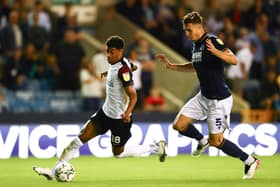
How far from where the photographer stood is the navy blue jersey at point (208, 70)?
12.9m

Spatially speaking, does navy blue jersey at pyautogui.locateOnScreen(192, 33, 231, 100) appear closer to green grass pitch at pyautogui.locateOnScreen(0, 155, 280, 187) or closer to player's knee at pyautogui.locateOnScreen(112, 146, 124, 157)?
green grass pitch at pyautogui.locateOnScreen(0, 155, 280, 187)

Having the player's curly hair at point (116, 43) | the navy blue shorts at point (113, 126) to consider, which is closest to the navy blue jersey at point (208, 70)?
the player's curly hair at point (116, 43)

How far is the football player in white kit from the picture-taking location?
12688mm

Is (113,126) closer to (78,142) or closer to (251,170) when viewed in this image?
(78,142)

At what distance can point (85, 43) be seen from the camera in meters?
22.0

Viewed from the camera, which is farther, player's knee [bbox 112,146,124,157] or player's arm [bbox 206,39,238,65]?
player's knee [bbox 112,146,124,157]

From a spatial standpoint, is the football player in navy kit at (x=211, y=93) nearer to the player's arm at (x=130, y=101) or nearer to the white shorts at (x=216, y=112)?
the white shorts at (x=216, y=112)

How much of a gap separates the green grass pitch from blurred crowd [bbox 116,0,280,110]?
173 inches

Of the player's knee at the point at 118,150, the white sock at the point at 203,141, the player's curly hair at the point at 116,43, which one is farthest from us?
the white sock at the point at 203,141

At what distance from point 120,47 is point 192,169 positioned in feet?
10.0

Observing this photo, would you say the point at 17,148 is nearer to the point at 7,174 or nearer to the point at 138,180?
the point at 7,174

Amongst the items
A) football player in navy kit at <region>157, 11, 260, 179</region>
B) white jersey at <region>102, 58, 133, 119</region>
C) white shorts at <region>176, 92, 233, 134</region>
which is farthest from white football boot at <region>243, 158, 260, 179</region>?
white jersey at <region>102, 58, 133, 119</region>

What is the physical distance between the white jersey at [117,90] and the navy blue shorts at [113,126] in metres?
0.06

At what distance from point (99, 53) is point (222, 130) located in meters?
7.60
